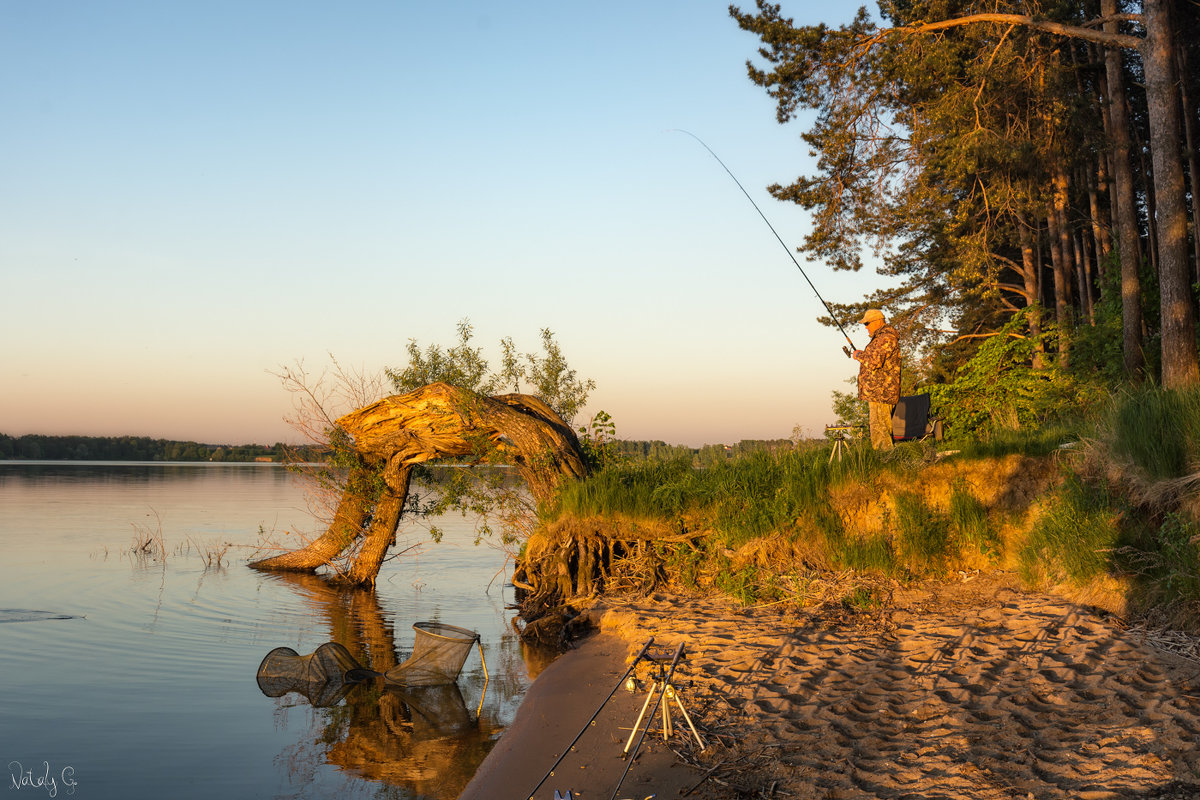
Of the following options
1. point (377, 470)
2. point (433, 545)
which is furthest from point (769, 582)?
point (433, 545)

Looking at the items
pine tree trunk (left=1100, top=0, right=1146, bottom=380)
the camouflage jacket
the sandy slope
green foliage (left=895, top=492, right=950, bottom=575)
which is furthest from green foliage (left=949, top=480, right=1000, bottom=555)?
pine tree trunk (left=1100, top=0, right=1146, bottom=380)

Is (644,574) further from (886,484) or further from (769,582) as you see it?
(886,484)

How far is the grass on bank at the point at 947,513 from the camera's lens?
7496mm

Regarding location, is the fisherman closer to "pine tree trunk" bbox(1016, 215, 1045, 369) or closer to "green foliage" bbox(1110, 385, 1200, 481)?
"green foliage" bbox(1110, 385, 1200, 481)

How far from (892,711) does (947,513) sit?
455 centimetres

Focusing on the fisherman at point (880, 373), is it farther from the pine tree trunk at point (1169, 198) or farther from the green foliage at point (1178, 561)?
the pine tree trunk at point (1169, 198)

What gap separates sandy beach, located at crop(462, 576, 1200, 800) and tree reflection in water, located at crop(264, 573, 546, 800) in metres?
0.50

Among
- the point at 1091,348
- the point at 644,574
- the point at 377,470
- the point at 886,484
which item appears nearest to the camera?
the point at 886,484

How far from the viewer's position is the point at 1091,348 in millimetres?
18672

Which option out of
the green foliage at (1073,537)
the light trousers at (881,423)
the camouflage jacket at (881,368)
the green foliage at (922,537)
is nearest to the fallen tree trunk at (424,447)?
the light trousers at (881,423)

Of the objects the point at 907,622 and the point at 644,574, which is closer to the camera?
the point at 907,622

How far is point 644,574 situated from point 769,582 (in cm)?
195

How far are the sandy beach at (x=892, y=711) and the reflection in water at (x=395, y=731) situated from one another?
504 millimetres

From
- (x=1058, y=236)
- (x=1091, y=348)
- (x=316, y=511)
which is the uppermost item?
(x=1058, y=236)
